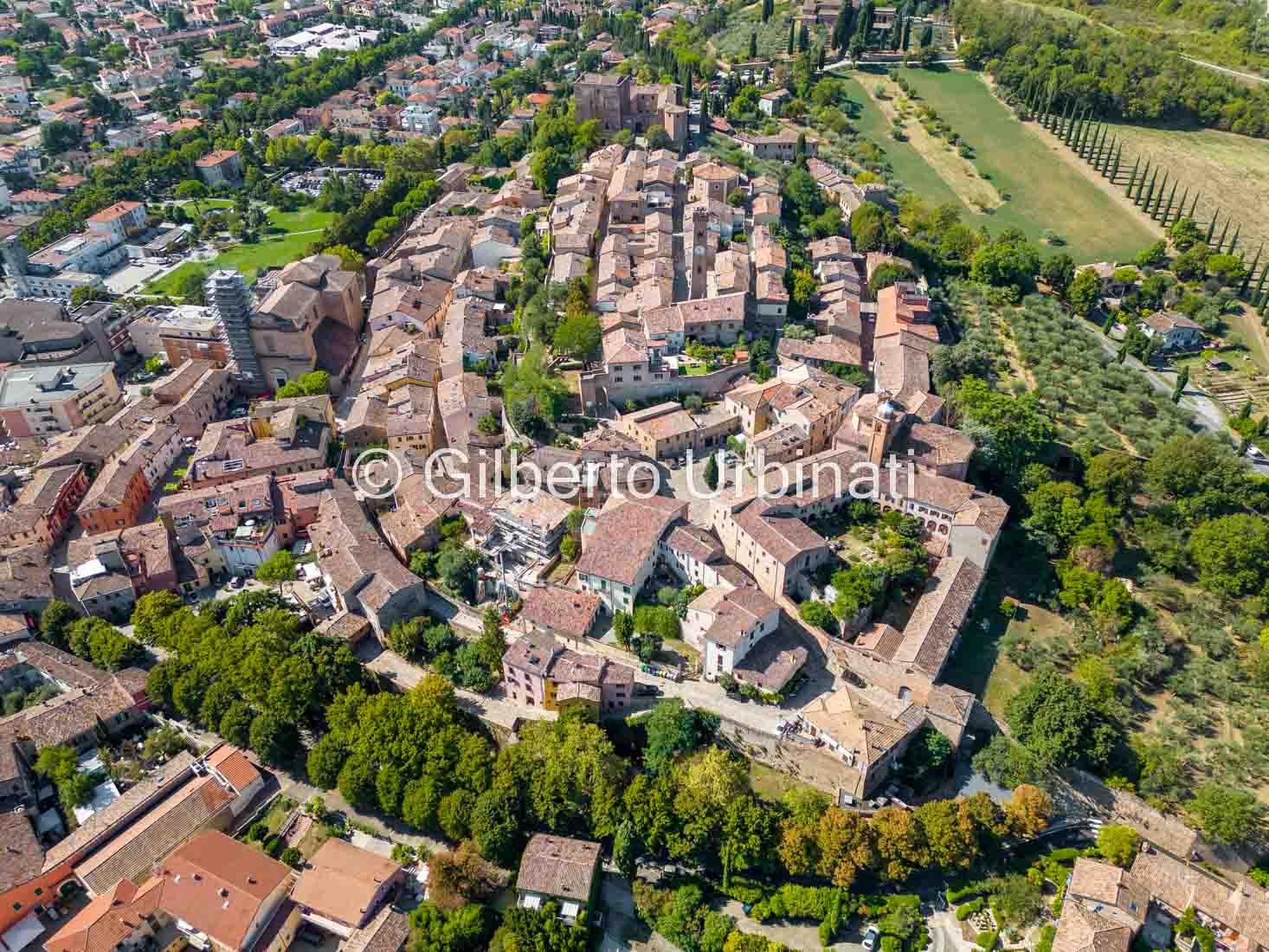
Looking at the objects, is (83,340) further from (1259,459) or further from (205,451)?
(1259,459)

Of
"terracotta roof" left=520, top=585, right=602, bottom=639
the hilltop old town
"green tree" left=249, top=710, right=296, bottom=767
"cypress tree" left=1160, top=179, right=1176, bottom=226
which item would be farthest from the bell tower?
"cypress tree" left=1160, top=179, right=1176, bottom=226

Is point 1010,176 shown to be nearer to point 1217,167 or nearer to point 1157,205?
point 1157,205

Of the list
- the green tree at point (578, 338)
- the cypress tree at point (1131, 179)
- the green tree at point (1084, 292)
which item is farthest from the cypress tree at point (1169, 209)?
the green tree at point (578, 338)

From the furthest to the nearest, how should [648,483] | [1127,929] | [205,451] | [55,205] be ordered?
[55,205] → [205,451] → [648,483] → [1127,929]

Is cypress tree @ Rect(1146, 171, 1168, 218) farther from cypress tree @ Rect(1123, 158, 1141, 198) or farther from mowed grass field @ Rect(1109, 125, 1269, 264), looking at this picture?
mowed grass field @ Rect(1109, 125, 1269, 264)

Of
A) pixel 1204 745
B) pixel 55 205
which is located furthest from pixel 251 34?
pixel 1204 745

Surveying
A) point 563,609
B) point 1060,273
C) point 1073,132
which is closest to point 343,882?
point 563,609
